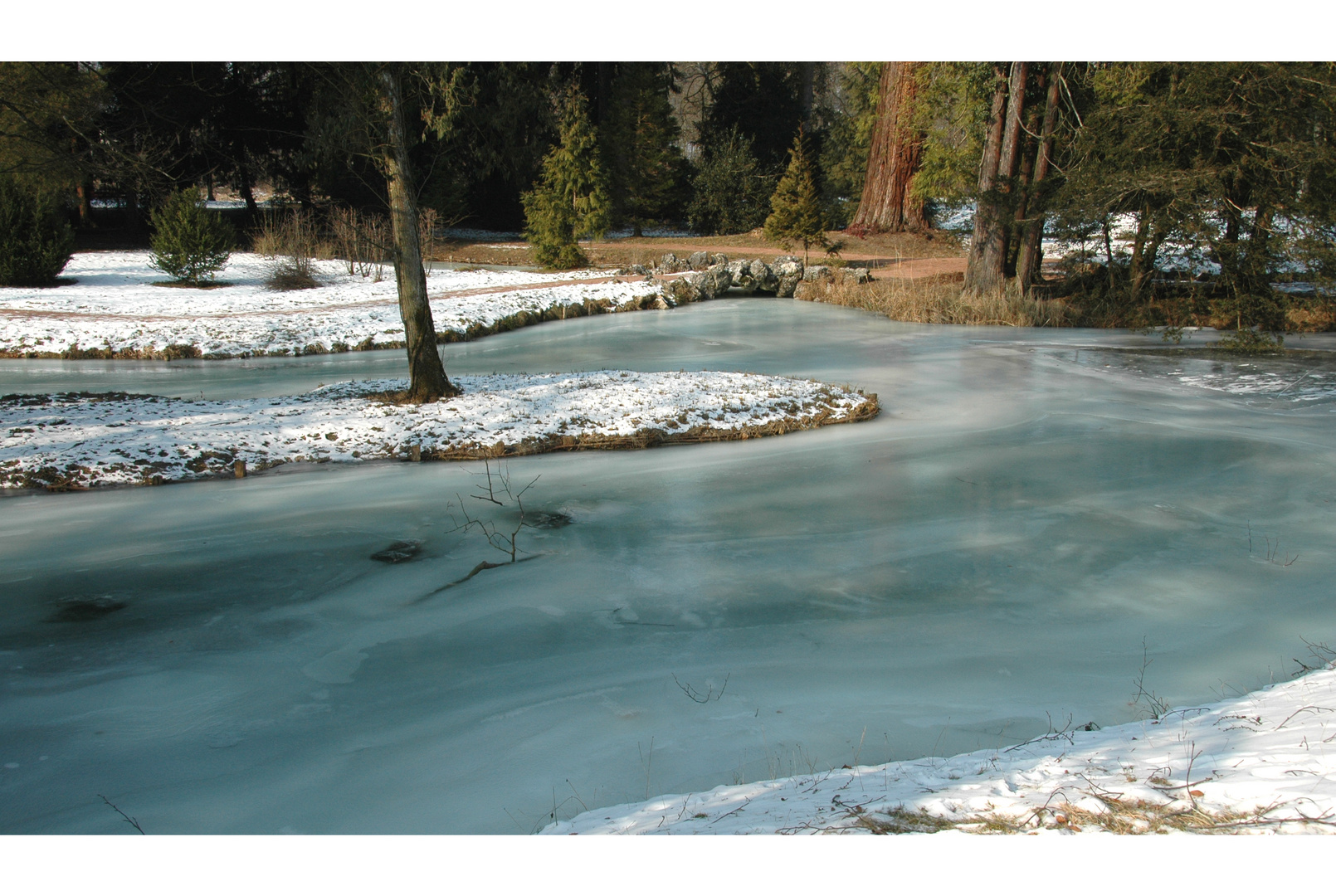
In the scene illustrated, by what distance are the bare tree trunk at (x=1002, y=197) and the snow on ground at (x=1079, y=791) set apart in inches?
660

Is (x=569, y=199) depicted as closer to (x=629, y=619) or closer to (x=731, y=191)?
(x=731, y=191)

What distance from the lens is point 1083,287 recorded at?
19922mm

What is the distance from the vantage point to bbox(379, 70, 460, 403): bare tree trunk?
31.8 ft

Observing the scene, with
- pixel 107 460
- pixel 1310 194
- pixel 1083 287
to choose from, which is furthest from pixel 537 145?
pixel 107 460

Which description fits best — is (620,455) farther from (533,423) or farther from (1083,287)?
(1083,287)

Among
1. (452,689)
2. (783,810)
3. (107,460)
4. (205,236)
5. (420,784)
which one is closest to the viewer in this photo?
(783,810)

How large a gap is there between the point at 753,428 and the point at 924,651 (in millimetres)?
5145

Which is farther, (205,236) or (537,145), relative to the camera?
(537,145)

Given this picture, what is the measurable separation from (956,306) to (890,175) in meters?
14.8

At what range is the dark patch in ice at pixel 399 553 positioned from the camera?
22.3ft

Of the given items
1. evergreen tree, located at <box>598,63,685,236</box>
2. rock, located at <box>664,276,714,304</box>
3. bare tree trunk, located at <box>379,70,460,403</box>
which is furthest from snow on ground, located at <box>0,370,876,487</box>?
evergreen tree, located at <box>598,63,685,236</box>

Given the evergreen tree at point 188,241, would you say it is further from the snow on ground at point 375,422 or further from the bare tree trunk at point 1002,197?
the bare tree trunk at point 1002,197

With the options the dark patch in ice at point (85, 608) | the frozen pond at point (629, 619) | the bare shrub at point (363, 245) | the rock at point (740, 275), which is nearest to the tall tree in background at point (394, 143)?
the frozen pond at point (629, 619)

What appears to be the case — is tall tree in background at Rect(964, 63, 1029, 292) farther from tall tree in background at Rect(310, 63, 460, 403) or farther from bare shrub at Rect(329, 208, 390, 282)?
bare shrub at Rect(329, 208, 390, 282)
